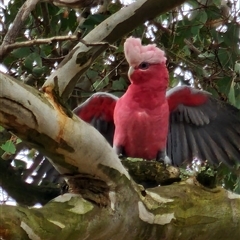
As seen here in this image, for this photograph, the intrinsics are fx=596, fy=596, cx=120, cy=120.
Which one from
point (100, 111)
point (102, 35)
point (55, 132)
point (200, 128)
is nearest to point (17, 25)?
point (102, 35)

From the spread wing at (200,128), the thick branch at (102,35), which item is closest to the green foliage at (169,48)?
the spread wing at (200,128)

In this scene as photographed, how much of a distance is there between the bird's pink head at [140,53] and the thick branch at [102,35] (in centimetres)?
14

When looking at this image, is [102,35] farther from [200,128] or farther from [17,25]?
[200,128]

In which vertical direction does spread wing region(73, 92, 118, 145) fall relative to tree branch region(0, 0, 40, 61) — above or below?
below

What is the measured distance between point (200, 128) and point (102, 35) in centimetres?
71

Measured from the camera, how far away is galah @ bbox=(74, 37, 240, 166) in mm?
1643

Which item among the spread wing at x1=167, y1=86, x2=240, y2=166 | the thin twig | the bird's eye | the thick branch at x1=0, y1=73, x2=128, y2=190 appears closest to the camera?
the thick branch at x1=0, y1=73, x2=128, y2=190

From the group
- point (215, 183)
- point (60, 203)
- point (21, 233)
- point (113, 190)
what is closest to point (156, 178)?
point (215, 183)

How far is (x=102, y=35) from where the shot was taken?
4.18 ft

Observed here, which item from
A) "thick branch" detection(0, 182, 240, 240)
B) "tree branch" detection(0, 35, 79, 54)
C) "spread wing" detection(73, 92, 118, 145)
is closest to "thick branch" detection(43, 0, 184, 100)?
"tree branch" detection(0, 35, 79, 54)

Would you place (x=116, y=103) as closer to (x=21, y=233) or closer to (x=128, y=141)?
(x=128, y=141)

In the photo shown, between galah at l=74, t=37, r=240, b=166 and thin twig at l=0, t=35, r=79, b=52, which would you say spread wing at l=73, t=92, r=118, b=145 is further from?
thin twig at l=0, t=35, r=79, b=52

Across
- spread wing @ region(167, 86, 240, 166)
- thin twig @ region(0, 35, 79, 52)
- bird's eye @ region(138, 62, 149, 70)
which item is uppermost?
thin twig @ region(0, 35, 79, 52)

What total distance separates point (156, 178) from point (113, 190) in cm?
26
